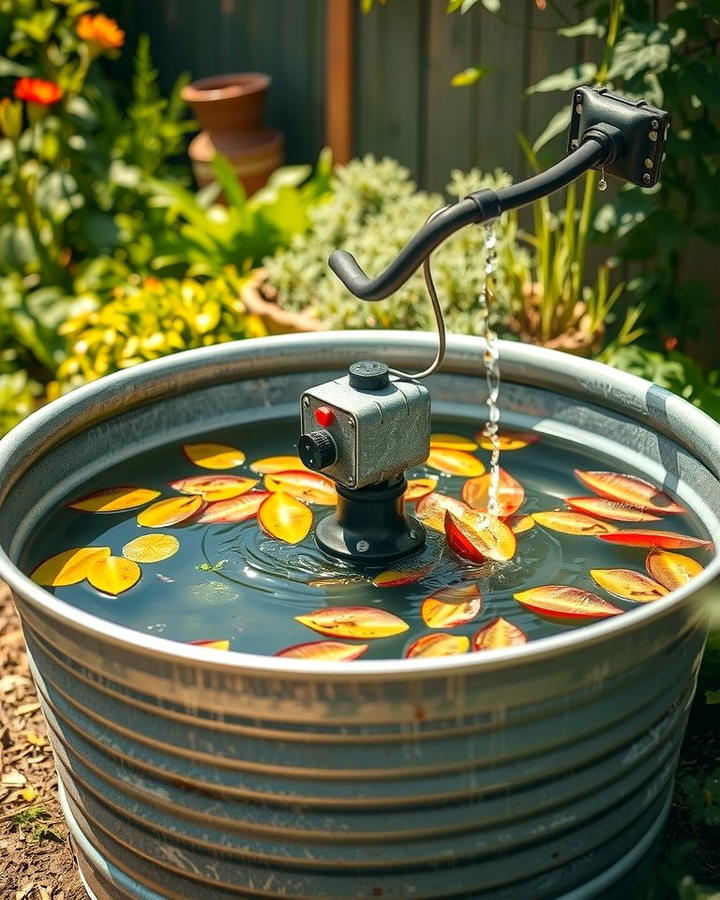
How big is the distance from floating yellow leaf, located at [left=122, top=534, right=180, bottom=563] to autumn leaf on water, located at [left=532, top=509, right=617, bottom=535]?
59 cm

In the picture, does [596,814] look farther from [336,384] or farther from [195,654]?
[336,384]

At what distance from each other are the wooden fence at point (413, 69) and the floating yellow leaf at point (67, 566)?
2056 mm

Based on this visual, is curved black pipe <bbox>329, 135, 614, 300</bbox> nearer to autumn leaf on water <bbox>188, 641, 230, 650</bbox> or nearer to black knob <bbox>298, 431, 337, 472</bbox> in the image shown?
black knob <bbox>298, 431, 337, 472</bbox>

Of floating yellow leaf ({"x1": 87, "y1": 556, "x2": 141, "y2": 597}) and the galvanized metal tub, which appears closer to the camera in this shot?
the galvanized metal tub

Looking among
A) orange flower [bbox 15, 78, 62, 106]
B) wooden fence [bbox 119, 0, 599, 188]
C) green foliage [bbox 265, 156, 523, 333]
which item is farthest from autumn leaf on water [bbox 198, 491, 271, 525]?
orange flower [bbox 15, 78, 62, 106]

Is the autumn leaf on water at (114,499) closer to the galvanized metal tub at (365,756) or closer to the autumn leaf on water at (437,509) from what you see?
the galvanized metal tub at (365,756)

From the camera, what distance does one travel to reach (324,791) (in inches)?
54.6

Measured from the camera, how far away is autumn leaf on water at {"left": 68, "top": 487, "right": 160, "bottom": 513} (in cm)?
199

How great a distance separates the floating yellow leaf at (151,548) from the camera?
1.86 meters

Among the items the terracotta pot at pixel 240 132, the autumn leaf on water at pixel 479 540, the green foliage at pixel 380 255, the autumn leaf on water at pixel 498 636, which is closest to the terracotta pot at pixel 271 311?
the green foliage at pixel 380 255

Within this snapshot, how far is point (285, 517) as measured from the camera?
1953 mm

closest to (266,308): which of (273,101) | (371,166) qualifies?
(371,166)

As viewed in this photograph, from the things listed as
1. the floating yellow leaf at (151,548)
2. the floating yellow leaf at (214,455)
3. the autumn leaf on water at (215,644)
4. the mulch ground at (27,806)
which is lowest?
the mulch ground at (27,806)

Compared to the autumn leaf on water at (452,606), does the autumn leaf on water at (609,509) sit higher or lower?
lower
